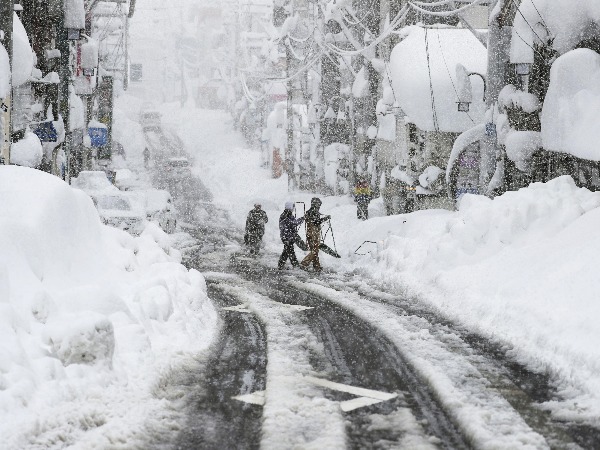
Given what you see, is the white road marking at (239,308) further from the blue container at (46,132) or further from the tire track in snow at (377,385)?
the blue container at (46,132)

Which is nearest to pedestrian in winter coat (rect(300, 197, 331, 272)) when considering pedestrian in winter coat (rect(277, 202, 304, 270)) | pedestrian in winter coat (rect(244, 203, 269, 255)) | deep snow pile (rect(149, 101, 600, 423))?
pedestrian in winter coat (rect(277, 202, 304, 270))

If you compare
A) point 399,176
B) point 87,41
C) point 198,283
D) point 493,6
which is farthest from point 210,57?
point 198,283

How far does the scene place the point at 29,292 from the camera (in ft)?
25.0

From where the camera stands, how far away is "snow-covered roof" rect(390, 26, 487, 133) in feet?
85.9

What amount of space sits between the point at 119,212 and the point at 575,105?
44.6 feet

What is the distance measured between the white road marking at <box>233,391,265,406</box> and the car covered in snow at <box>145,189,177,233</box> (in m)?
21.1

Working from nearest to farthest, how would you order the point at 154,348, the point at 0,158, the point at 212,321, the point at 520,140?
1. the point at 154,348
2. the point at 212,321
3. the point at 0,158
4. the point at 520,140

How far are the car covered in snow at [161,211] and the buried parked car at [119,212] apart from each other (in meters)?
2.73

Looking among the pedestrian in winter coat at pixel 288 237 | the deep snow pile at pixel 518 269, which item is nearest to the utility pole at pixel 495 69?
the deep snow pile at pixel 518 269

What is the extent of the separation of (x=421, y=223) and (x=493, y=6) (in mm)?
5439

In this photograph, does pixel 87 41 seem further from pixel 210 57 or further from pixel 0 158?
pixel 210 57

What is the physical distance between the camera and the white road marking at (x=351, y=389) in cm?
721

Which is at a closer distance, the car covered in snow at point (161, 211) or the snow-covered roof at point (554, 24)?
the snow-covered roof at point (554, 24)

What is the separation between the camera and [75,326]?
701cm
